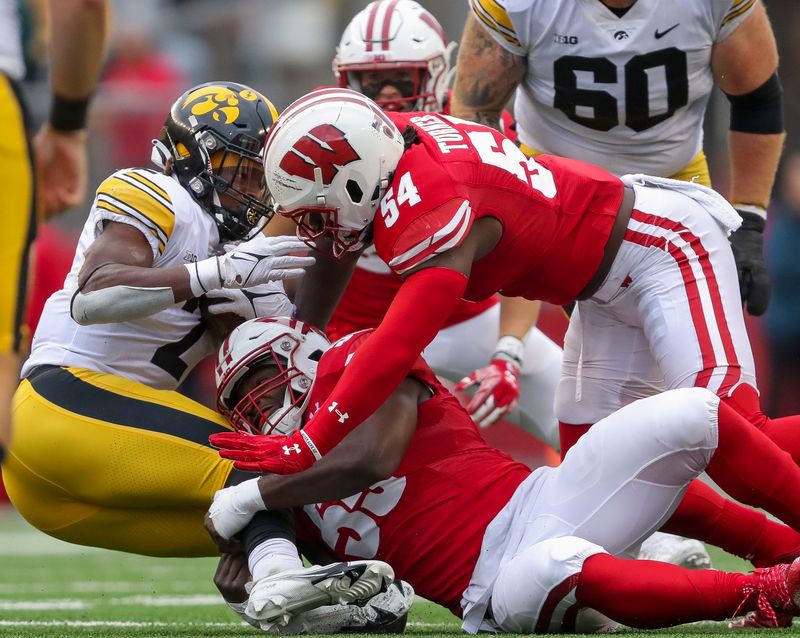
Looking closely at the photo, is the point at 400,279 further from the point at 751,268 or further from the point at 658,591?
the point at 658,591

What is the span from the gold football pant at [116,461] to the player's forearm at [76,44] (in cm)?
94

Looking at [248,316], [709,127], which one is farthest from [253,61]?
[248,316]

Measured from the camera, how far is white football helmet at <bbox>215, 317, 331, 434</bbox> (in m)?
3.59

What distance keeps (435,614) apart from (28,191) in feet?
7.16

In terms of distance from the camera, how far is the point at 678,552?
431 cm

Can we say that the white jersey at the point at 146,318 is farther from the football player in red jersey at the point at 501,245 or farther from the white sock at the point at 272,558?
the white sock at the point at 272,558

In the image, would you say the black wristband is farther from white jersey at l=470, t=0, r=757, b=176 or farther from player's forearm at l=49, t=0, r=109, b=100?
white jersey at l=470, t=0, r=757, b=176

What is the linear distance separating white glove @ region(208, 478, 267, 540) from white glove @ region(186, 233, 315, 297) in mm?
506

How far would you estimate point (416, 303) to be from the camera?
329 cm

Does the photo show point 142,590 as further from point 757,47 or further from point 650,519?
point 757,47

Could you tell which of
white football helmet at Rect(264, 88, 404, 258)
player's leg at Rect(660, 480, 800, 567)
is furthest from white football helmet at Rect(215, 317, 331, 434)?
player's leg at Rect(660, 480, 800, 567)

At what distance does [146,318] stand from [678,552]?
175 cm

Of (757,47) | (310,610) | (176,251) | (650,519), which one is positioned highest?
(757,47)

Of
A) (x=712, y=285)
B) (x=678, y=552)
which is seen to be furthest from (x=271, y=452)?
(x=678, y=552)
